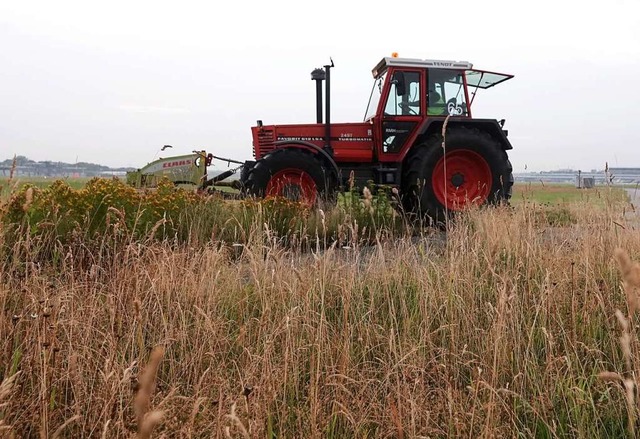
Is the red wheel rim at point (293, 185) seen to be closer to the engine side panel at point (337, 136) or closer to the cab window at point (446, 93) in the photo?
the engine side panel at point (337, 136)

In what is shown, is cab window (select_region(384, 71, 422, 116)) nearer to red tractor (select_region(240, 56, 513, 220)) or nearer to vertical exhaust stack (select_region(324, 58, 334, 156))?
red tractor (select_region(240, 56, 513, 220))

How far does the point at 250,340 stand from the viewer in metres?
2.69

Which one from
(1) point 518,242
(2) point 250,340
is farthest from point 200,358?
(1) point 518,242

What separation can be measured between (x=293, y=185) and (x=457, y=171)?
2.53 metres

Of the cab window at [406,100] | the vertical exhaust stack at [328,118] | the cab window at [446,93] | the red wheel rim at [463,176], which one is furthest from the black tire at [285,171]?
the cab window at [446,93]

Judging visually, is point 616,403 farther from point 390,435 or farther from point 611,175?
point 611,175

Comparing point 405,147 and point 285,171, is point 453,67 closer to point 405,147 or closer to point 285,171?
point 405,147

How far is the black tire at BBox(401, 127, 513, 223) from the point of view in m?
7.77

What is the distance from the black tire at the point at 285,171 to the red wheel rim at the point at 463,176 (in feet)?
5.58

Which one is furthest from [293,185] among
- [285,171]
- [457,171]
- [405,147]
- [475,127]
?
[475,127]

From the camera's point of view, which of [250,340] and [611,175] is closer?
[250,340]

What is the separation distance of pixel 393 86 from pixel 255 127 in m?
2.26

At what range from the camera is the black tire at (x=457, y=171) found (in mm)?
7766

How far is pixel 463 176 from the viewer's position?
8.14 m
